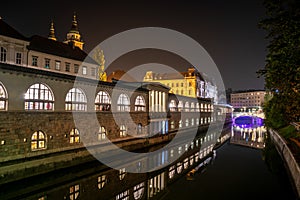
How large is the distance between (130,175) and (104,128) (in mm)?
7725

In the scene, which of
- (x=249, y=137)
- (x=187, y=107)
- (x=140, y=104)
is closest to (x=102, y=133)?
(x=140, y=104)

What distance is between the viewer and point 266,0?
15.5 meters

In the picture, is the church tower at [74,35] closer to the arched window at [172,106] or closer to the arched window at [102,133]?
the arched window at [172,106]

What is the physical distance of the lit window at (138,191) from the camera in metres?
19.2

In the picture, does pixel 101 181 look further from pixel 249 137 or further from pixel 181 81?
pixel 181 81

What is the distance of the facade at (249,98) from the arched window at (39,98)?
17089 cm

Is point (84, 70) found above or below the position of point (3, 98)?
above

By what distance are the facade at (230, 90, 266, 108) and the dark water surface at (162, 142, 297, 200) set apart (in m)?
158

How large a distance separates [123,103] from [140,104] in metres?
4.21

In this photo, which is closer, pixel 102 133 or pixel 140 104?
pixel 102 133

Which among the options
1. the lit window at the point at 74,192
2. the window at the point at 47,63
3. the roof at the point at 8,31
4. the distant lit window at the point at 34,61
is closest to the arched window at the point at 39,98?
the lit window at the point at 74,192

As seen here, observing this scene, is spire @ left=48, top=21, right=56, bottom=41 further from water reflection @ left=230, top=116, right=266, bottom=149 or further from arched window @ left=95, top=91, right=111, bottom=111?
water reflection @ left=230, top=116, right=266, bottom=149

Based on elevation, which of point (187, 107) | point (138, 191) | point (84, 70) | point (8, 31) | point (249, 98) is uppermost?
point (8, 31)

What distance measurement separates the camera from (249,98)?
18300cm
